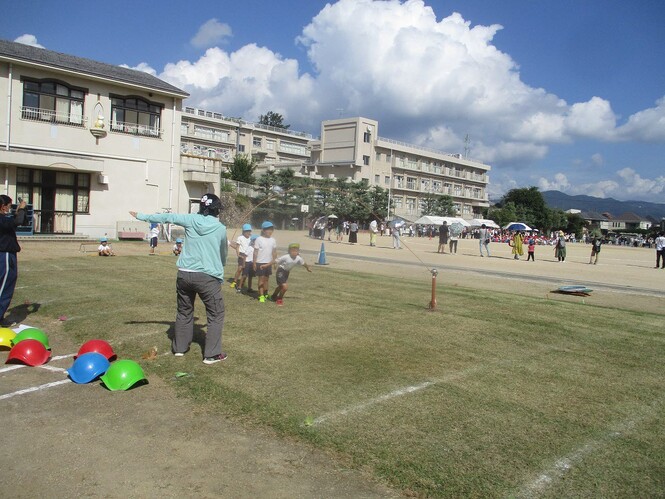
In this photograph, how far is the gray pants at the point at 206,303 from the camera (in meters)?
6.61

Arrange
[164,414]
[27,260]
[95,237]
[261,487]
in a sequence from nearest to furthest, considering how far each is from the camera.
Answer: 1. [261,487]
2. [164,414]
3. [27,260]
4. [95,237]

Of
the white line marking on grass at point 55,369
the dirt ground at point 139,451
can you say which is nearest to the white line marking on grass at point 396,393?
the dirt ground at point 139,451

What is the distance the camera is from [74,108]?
94.7ft

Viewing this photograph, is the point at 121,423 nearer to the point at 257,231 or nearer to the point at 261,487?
the point at 261,487

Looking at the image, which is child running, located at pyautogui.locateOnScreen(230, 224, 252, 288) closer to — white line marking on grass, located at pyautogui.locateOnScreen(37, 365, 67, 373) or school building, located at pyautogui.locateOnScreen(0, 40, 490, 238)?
white line marking on grass, located at pyautogui.locateOnScreen(37, 365, 67, 373)

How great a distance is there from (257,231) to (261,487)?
10727 mm

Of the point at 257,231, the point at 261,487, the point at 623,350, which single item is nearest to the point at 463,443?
the point at 261,487

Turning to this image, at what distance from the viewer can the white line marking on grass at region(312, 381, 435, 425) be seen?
5.02 meters

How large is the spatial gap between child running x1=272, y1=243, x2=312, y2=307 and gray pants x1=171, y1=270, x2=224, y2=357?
4079 millimetres

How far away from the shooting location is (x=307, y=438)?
4555 millimetres

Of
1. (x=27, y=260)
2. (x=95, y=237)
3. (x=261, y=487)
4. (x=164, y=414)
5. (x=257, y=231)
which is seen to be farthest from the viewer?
(x=95, y=237)

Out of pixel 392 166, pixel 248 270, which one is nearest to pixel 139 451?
pixel 248 270

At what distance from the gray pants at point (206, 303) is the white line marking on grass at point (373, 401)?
2.20 metres

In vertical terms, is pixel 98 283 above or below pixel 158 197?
below
